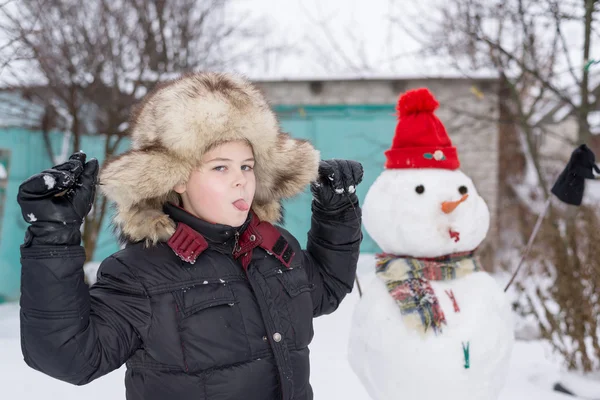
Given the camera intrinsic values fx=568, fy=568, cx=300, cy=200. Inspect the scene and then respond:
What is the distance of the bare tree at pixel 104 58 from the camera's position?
582cm

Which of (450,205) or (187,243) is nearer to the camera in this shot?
(187,243)

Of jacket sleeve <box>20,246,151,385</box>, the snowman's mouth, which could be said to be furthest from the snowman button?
jacket sleeve <box>20,246,151,385</box>

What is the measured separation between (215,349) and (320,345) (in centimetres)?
345

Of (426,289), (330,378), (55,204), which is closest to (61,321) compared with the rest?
(55,204)

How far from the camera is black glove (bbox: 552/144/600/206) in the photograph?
10.0 ft

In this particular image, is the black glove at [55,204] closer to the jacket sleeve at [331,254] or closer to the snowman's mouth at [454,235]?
the jacket sleeve at [331,254]

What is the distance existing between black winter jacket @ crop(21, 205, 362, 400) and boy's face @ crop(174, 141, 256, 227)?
2.0 inches

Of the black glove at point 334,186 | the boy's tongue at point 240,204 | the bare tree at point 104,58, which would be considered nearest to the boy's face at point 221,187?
the boy's tongue at point 240,204

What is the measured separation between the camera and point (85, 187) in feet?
4.80

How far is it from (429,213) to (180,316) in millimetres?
1656

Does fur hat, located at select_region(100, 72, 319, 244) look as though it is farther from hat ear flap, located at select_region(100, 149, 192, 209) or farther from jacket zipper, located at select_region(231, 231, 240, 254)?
jacket zipper, located at select_region(231, 231, 240, 254)

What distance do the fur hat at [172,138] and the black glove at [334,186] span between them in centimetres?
26

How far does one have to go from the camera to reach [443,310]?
2828mm

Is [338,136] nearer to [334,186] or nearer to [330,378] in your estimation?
[330,378]
